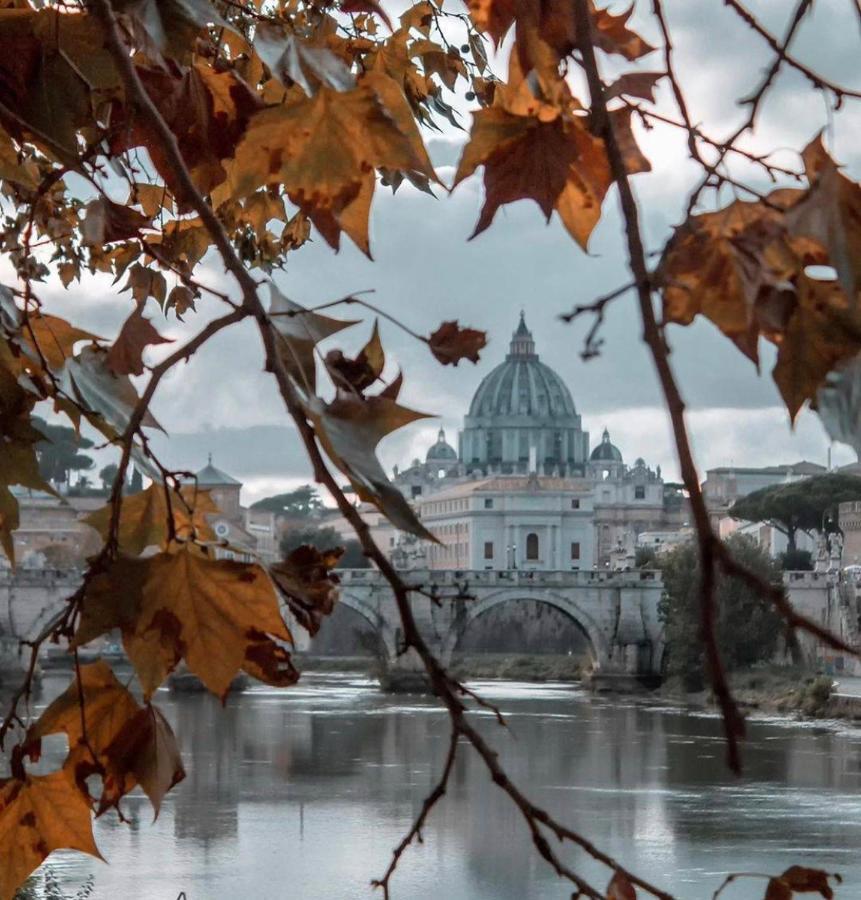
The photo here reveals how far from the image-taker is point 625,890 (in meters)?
0.30

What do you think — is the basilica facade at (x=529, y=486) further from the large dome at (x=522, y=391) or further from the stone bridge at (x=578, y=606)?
the stone bridge at (x=578, y=606)

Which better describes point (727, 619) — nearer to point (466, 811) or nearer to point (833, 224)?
point (466, 811)

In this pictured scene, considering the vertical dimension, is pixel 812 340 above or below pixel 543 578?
below

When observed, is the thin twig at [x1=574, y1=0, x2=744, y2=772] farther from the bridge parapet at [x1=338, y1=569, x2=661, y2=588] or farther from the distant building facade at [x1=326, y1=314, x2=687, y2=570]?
the distant building facade at [x1=326, y1=314, x2=687, y2=570]

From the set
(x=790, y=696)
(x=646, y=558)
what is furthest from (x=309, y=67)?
(x=646, y=558)

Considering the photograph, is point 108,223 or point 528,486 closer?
point 108,223

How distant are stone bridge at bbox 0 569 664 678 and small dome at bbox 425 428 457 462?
21682 millimetres

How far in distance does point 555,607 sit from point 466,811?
10.2 metres

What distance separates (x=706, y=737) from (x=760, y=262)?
438 inches

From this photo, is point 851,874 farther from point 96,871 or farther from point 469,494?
point 469,494

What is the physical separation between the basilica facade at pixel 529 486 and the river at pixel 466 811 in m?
15.1

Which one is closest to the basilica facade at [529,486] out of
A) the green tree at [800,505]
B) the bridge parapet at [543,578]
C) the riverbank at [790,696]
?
the green tree at [800,505]

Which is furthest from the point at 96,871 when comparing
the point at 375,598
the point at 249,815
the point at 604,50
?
the point at 375,598

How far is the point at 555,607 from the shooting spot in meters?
18.2
